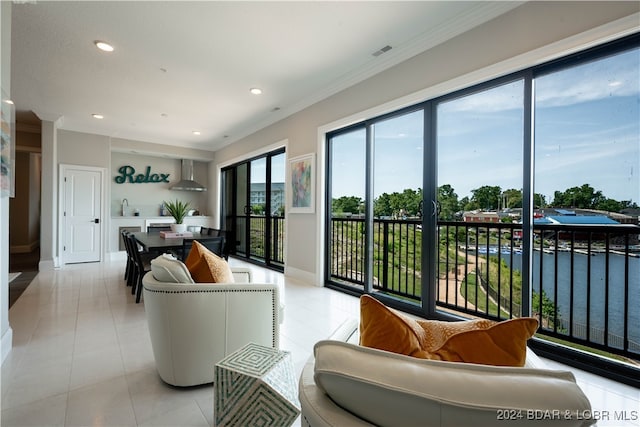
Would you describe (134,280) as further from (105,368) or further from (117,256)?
(117,256)

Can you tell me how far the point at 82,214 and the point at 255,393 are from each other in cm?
682

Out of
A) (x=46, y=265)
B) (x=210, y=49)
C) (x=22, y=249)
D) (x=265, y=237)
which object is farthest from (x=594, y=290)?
(x=22, y=249)

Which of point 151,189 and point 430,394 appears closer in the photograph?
point 430,394

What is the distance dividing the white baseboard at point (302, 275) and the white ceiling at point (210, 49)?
261 cm

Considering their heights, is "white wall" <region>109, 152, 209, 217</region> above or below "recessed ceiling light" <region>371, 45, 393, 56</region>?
below

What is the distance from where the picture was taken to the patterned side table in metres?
1.20

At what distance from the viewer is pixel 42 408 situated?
5.32 feet

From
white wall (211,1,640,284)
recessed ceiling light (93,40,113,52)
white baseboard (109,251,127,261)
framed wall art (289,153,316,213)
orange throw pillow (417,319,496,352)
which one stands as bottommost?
white baseboard (109,251,127,261)

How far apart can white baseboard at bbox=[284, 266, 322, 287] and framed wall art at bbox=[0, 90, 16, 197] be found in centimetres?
335

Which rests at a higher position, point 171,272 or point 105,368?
point 171,272

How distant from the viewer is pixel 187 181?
7883 mm

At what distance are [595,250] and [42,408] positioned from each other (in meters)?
3.78

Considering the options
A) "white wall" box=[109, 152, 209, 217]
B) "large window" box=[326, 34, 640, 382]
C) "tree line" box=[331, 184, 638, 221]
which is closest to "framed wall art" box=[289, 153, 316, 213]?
"tree line" box=[331, 184, 638, 221]

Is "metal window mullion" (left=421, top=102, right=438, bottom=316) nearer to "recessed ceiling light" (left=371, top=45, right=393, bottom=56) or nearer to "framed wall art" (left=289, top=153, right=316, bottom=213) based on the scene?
"recessed ceiling light" (left=371, top=45, right=393, bottom=56)
